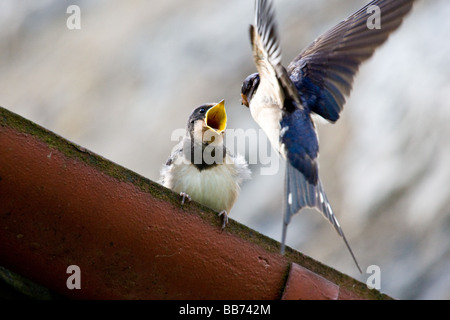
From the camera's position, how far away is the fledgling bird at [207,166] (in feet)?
6.48

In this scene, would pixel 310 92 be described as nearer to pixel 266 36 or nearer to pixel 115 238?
pixel 266 36

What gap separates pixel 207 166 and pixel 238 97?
1.90 ft

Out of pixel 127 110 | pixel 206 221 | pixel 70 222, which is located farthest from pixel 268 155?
pixel 70 222

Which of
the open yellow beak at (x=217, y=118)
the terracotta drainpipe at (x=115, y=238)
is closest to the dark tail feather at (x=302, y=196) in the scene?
the terracotta drainpipe at (x=115, y=238)

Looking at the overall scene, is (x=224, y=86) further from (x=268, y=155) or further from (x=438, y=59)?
(x=438, y=59)

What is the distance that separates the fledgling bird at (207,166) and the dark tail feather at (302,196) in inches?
12.7

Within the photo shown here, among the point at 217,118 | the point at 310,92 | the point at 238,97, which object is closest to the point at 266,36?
the point at 310,92

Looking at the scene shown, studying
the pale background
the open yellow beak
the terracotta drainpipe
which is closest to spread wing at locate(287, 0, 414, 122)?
the open yellow beak

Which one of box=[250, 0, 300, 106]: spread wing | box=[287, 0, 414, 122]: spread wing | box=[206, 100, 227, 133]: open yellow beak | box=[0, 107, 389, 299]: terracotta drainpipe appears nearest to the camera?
box=[0, 107, 389, 299]: terracotta drainpipe

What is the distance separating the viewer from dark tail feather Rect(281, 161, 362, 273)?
1.59 m

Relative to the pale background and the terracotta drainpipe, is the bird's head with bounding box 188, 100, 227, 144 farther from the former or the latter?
the terracotta drainpipe

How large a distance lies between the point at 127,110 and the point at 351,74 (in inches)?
37.2

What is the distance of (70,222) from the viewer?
119cm
